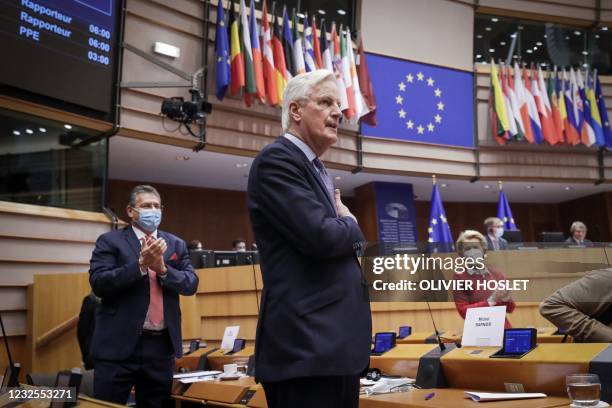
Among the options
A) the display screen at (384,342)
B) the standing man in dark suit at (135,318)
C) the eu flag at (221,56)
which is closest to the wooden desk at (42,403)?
the standing man in dark suit at (135,318)

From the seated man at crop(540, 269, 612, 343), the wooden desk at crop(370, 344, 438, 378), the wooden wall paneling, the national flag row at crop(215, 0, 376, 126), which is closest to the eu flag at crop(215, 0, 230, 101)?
the national flag row at crop(215, 0, 376, 126)

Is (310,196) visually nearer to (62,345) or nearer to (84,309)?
(84,309)

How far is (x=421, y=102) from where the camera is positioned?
417 inches

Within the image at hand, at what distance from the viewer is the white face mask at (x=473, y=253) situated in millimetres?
2240

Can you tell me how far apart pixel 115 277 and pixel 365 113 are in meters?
7.47

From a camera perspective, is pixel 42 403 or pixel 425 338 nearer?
pixel 42 403

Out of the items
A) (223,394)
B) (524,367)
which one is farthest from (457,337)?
(223,394)

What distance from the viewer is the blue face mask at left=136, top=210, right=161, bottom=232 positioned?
2801 millimetres

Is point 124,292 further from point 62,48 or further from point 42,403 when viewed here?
point 62,48

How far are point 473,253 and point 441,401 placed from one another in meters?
0.70

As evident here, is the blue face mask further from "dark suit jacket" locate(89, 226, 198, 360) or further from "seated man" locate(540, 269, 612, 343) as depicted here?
"seated man" locate(540, 269, 612, 343)

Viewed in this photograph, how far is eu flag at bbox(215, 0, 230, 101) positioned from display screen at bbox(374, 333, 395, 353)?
5860 mm

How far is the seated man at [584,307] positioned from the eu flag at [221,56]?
20.9 ft

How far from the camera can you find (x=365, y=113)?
31.4 feet
